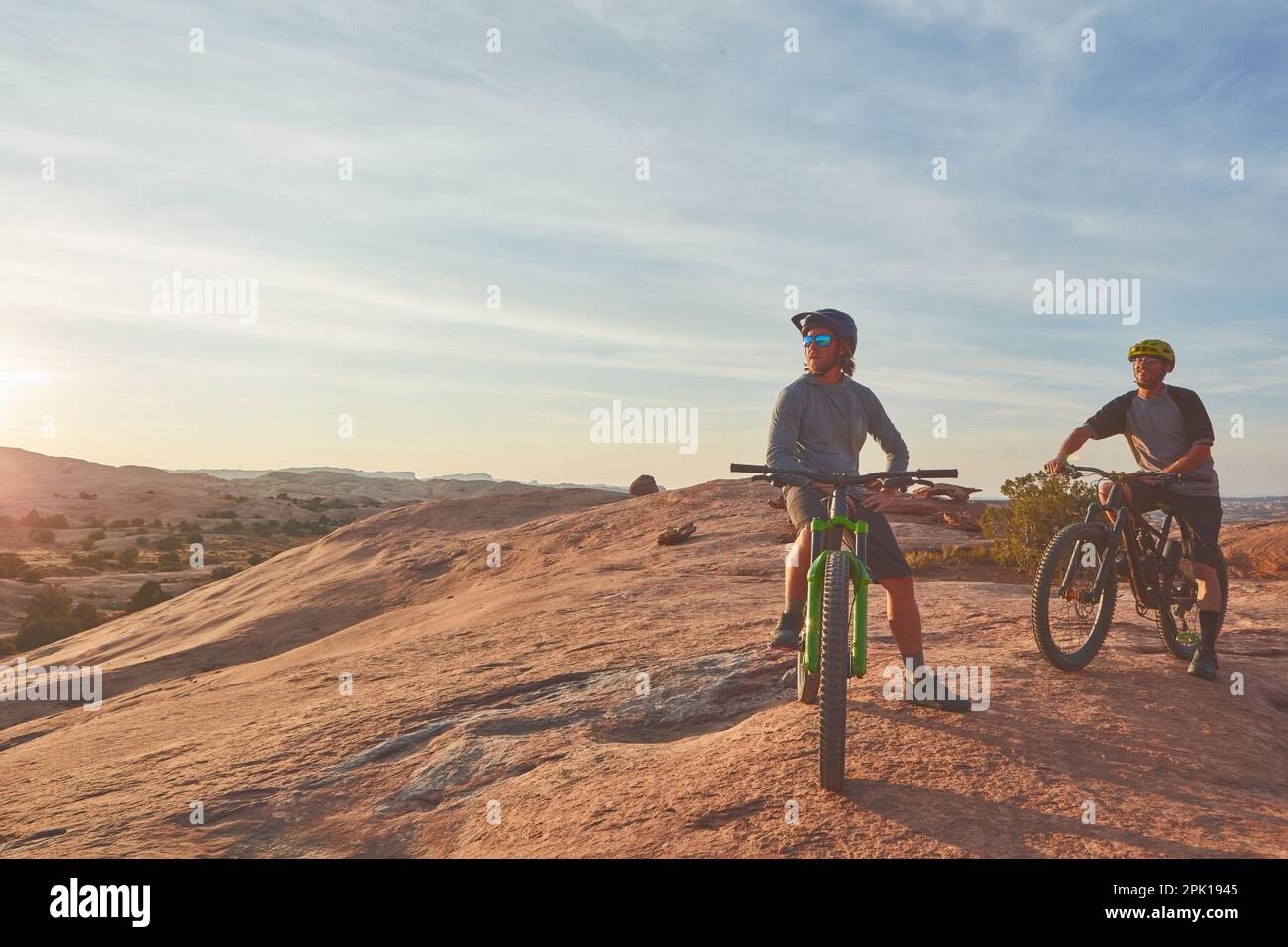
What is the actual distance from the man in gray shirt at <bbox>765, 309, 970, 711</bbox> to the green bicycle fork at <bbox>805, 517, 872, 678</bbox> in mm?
445

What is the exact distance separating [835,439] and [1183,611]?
3625mm

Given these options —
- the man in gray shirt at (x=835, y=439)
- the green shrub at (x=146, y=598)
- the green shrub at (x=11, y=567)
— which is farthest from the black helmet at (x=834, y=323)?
the green shrub at (x=11, y=567)

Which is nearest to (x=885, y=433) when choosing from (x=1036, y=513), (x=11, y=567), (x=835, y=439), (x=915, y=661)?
(x=835, y=439)

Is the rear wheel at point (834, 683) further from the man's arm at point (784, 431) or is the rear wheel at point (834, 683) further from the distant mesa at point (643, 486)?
the distant mesa at point (643, 486)

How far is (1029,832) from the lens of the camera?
13.6 feet

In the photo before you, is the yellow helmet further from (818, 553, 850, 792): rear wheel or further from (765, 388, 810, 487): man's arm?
(818, 553, 850, 792): rear wheel

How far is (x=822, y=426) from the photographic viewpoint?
5805 mm

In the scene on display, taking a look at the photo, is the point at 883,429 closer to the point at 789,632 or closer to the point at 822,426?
the point at 822,426

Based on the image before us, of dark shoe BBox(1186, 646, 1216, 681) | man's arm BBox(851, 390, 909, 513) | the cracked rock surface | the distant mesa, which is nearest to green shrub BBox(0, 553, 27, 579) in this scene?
the distant mesa

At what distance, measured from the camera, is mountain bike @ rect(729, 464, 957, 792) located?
446 centimetres

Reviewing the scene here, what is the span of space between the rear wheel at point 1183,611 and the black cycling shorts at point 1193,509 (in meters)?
0.12
